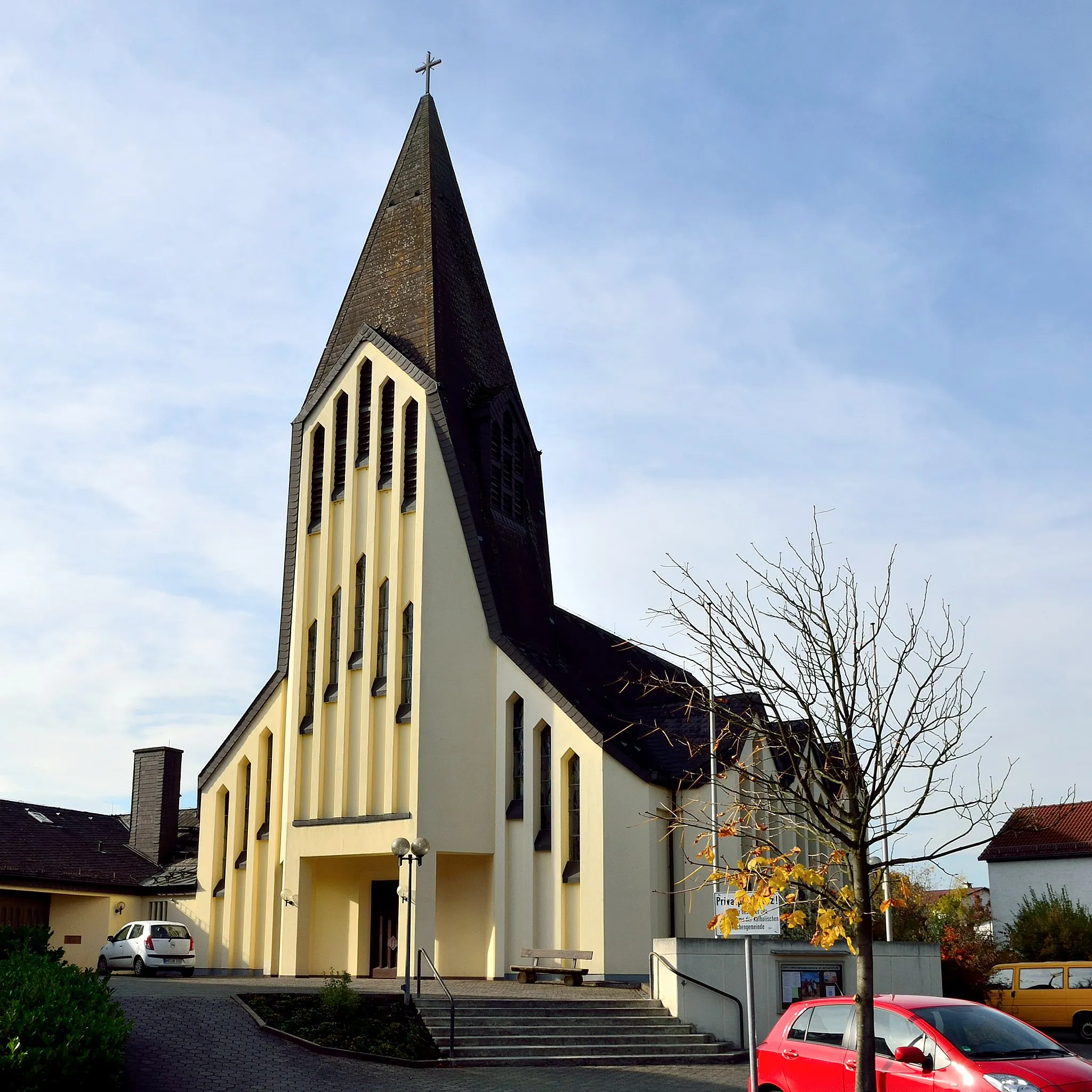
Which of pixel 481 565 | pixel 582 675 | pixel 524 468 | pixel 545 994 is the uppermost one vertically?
pixel 524 468

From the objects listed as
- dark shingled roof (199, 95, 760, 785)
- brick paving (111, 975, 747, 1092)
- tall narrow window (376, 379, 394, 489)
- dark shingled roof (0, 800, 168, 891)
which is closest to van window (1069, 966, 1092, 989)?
dark shingled roof (199, 95, 760, 785)

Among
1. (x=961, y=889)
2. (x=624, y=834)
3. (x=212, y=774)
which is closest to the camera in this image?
(x=624, y=834)

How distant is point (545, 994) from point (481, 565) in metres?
10.1

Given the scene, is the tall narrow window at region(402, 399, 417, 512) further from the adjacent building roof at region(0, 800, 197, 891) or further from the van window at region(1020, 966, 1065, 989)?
the van window at region(1020, 966, 1065, 989)

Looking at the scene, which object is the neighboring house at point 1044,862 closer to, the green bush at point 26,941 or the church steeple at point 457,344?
the church steeple at point 457,344

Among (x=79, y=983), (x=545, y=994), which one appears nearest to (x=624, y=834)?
(x=545, y=994)

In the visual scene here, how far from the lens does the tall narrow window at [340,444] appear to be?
3062cm

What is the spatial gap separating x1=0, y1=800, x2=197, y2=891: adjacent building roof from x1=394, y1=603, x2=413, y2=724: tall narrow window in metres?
9.68

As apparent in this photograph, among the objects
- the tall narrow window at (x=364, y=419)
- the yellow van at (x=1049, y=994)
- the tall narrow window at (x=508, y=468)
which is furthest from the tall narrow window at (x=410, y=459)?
the yellow van at (x=1049, y=994)

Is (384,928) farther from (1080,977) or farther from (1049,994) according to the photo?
(1080,977)

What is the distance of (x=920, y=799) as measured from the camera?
1048 cm

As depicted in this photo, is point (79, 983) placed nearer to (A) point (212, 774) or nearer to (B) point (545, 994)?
(B) point (545, 994)

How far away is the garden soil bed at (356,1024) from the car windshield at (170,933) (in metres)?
8.79

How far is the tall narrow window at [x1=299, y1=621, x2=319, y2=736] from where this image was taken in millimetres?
29359
